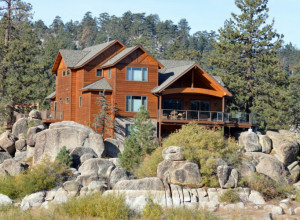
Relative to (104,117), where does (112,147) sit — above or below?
below

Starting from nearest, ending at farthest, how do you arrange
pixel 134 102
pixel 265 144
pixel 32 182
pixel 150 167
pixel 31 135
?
pixel 32 182 < pixel 150 167 < pixel 265 144 < pixel 31 135 < pixel 134 102

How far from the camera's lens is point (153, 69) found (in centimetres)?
4169

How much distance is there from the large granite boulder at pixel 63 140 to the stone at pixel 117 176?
25.4 ft

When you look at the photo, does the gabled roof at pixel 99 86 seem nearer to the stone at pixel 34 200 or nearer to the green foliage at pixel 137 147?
the green foliage at pixel 137 147

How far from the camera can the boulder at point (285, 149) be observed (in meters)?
37.5

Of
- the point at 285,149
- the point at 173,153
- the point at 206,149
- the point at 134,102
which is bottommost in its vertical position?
the point at 285,149

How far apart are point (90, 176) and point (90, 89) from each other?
43.9 ft

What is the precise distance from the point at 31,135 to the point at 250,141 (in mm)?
15785

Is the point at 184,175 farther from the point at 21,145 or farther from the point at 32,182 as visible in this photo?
the point at 21,145

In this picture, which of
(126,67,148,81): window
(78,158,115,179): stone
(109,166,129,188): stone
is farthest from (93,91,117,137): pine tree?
(109,166,129,188): stone

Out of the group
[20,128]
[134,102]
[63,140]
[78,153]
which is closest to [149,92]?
[134,102]

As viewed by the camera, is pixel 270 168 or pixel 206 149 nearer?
pixel 206 149

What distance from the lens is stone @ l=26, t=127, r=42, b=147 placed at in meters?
38.9

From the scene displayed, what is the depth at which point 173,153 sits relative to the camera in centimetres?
2834
